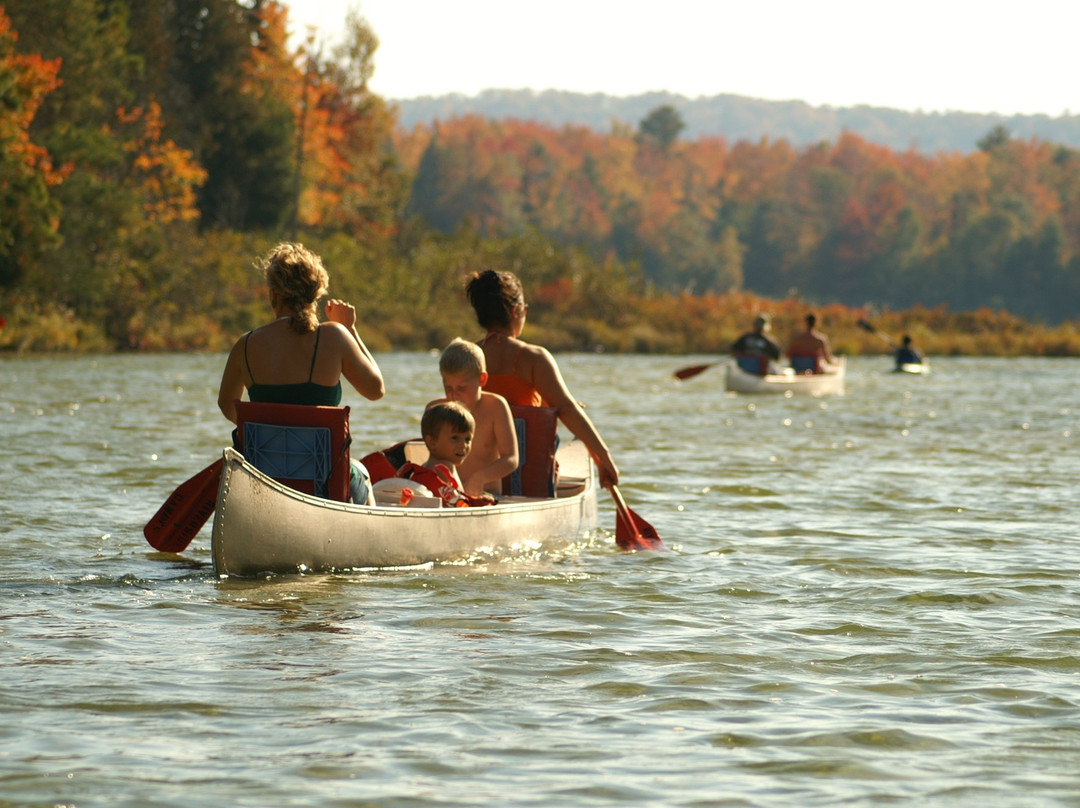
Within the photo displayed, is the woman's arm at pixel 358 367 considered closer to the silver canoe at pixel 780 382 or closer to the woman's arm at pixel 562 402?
the woman's arm at pixel 562 402

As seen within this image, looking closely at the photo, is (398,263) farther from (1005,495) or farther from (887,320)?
(1005,495)

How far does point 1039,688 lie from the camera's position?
5.76 meters

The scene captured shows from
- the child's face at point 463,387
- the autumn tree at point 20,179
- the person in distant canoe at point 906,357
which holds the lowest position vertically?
the person in distant canoe at point 906,357

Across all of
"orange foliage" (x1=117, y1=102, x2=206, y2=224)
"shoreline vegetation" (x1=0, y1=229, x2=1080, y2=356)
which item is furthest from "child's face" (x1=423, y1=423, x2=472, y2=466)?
"shoreline vegetation" (x1=0, y1=229, x2=1080, y2=356)

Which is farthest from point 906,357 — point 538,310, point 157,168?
point 157,168

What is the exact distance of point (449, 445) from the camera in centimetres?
834

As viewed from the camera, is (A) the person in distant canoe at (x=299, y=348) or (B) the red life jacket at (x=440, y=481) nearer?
(A) the person in distant canoe at (x=299, y=348)

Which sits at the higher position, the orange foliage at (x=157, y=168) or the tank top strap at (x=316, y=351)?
the orange foliage at (x=157, y=168)

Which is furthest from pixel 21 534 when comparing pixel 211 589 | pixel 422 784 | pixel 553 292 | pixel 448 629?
pixel 553 292

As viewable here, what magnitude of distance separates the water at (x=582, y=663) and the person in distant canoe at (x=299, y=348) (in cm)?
95

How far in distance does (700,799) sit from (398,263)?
161 feet

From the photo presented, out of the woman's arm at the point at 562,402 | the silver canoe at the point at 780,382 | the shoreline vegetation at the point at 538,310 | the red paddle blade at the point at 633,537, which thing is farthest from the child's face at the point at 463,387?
the shoreline vegetation at the point at 538,310

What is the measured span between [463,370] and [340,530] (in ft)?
3.56

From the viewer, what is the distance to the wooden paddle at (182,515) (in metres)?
8.11
